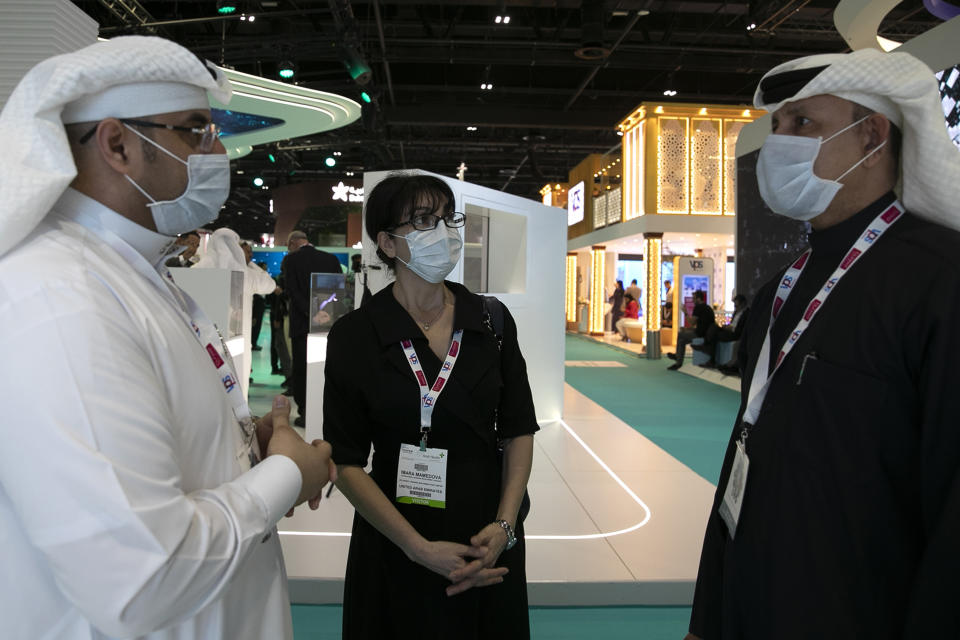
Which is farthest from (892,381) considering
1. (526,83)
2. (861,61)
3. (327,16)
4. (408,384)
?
(526,83)

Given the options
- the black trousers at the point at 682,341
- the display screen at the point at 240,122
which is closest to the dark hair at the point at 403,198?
the display screen at the point at 240,122

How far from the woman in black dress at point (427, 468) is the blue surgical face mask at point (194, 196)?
65 centimetres

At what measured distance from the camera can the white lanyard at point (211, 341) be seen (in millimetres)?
1042

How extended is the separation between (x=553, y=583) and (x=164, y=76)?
2.69 meters

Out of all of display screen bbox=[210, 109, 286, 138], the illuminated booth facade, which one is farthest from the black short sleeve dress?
the illuminated booth facade

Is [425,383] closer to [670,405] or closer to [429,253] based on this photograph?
[429,253]

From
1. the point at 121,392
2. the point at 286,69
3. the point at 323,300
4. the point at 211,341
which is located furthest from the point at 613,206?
the point at 121,392

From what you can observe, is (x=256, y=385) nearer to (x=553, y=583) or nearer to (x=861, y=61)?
(x=553, y=583)

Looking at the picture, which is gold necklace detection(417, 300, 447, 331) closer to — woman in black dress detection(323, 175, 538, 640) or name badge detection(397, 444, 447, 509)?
woman in black dress detection(323, 175, 538, 640)

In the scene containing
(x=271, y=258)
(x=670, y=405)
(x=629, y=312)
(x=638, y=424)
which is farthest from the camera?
(x=271, y=258)

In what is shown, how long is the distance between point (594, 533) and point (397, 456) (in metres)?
2.27

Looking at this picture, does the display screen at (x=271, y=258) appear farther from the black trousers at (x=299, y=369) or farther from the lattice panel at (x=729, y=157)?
the black trousers at (x=299, y=369)

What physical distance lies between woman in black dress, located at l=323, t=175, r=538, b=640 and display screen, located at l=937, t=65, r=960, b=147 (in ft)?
16.2

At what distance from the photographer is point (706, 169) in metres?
14.3
